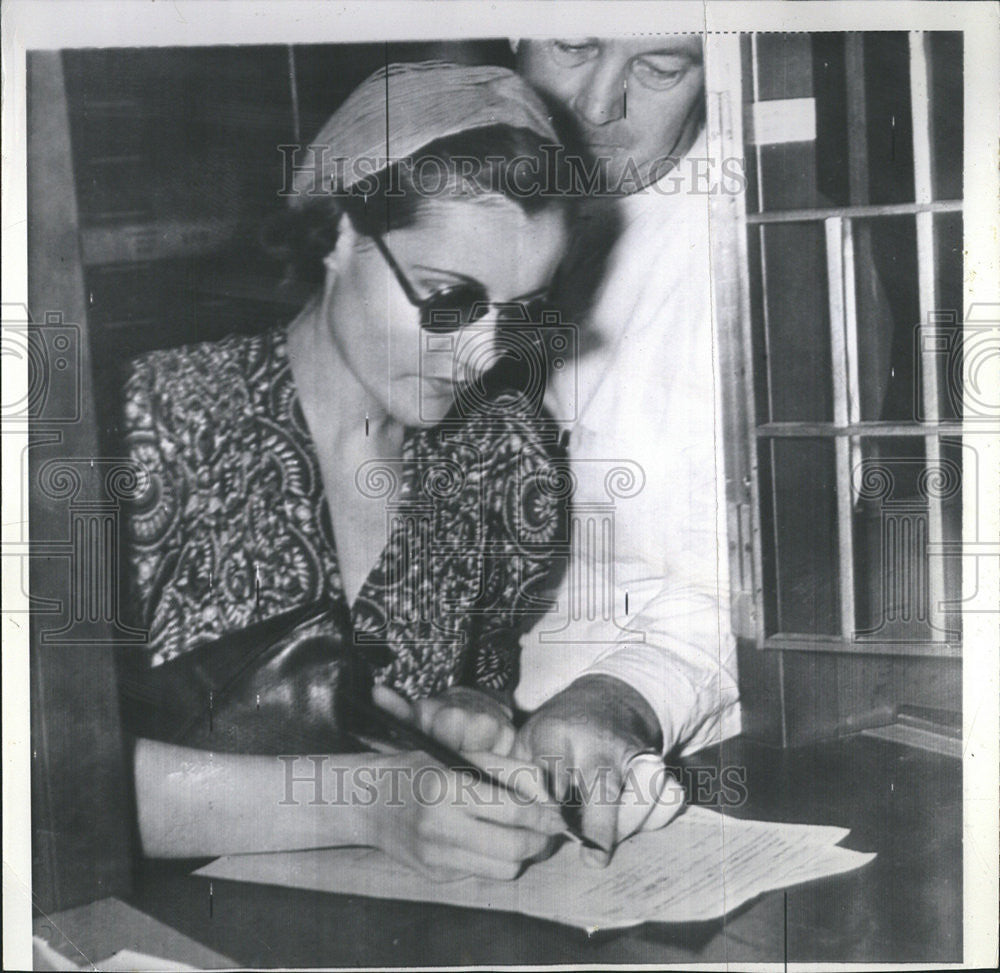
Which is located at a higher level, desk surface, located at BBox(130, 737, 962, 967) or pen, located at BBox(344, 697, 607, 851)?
pen, located at BBox(344, 697, 607, 851)

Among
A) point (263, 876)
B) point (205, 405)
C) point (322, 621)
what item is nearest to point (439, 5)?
point (205, 405)

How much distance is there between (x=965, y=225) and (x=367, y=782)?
1.96 m

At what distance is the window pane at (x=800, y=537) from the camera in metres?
2.44

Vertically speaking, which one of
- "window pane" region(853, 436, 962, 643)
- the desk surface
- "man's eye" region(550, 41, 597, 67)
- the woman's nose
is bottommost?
the desk surface

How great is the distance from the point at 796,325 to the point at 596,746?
1113 millimetres

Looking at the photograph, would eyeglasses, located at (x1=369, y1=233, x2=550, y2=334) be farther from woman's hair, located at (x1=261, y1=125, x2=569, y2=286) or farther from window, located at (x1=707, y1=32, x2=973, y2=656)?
window, located at (x1=707, y1=32, x2=973, y2=656)

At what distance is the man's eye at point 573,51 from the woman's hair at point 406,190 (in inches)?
7.7

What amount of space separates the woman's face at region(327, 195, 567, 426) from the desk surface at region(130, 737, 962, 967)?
111cm

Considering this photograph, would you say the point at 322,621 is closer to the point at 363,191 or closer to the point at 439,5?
the point at 363,191

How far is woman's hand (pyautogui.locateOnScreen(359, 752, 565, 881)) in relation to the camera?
2.42 meters

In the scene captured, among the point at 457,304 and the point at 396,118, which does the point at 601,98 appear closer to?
the point at 396,118

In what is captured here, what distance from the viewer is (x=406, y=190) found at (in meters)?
2.41

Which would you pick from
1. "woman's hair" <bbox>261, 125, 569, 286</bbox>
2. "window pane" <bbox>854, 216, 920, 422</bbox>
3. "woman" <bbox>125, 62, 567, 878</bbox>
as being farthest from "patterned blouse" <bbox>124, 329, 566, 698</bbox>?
"window pane" <bbox>854, 216, 920, 422</bbox>

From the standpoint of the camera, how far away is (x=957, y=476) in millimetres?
2463
